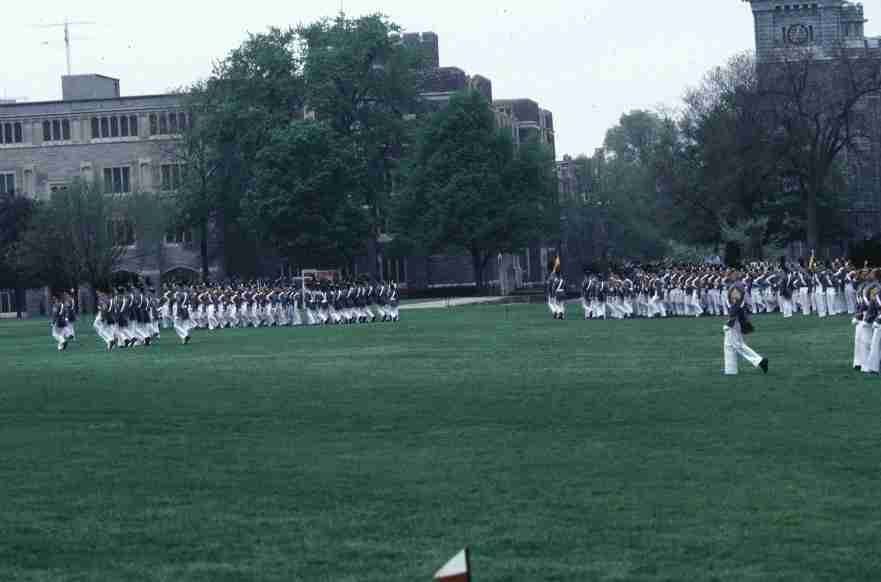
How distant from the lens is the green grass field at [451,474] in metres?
13.2

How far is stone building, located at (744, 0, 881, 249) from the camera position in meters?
91.9

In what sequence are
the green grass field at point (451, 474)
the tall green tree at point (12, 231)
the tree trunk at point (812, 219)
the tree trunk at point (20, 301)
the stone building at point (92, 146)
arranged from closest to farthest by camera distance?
the green grass field at point (451, 474) → the tree trunk at point (812, 219) → the tall green tree at point (12, 231) → the tree trunk at point (20, 301) → the stone building at point (92, 146)

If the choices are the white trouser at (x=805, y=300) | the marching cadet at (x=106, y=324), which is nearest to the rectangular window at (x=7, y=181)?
the marching cadet at (x=106, y=324)

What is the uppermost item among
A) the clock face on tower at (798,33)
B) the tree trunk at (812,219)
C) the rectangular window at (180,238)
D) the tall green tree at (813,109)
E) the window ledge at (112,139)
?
the clock face on tower at (798,33)

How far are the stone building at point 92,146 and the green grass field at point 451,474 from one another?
Answer: 88303 mm

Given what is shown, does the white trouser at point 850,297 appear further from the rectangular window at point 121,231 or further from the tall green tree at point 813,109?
the rectangular window at point 121,231

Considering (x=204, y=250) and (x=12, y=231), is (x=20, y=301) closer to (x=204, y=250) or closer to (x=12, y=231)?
(x=12, y=231)

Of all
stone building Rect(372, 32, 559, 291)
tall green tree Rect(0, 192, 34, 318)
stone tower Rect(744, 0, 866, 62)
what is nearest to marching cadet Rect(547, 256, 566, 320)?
stone building Rect(372, 32, 559, 291)

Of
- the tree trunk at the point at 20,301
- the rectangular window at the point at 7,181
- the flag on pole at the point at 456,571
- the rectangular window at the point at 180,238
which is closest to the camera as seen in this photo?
the flag on pole at the point at 456,571

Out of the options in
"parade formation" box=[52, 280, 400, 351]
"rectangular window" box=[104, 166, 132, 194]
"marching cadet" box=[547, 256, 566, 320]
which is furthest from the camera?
"rectangular window" box=[104, 166, 132, 194]

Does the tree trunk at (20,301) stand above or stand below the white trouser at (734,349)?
above

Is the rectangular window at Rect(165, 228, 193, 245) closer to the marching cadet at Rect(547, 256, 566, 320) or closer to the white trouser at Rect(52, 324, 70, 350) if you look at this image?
the marching cadet at Rect(547, 256, 566, 320)

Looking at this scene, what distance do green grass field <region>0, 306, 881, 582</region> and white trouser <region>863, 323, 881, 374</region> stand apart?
0.50 meters

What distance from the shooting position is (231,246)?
370 ft
